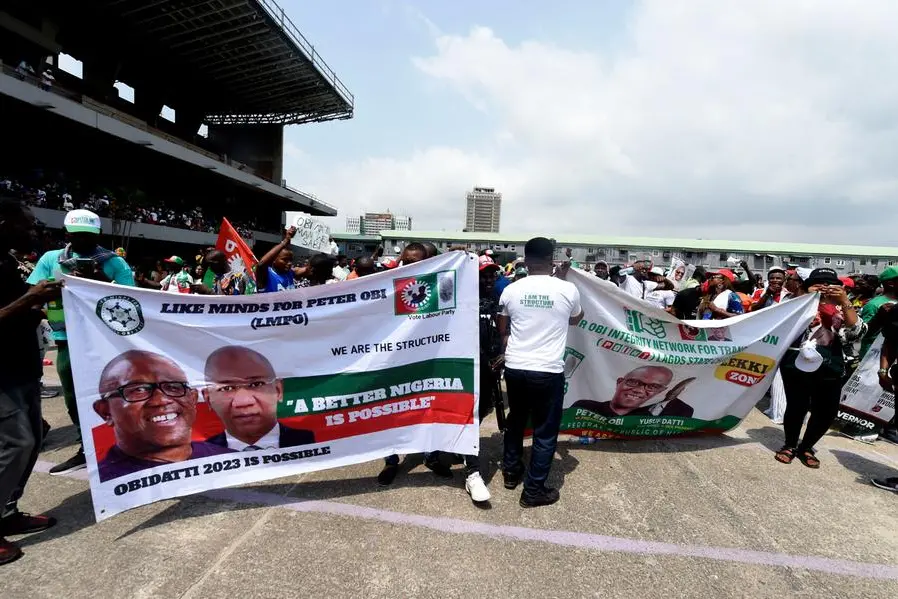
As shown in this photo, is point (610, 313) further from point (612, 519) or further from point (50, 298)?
point (50, 298)

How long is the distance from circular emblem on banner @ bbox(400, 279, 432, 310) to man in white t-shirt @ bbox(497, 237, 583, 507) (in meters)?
0.58

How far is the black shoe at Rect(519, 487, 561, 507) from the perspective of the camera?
307 centimetres

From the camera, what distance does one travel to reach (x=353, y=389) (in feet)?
10.6

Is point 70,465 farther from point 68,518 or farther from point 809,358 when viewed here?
point 809,358

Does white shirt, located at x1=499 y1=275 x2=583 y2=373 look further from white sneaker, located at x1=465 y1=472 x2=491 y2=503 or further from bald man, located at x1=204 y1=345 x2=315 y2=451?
bald man, located at x1=204 y1=345 x2=315 y2=451

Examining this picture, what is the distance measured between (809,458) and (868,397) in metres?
1.36

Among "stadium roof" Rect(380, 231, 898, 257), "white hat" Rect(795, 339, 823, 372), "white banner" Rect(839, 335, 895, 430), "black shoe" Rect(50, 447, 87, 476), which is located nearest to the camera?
"black shoe" Rect(50, 447, 87, 476)

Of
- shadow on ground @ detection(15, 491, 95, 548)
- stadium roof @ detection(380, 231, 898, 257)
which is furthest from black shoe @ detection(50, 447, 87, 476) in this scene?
stadium roof @ detection(380, 231, 898, 257)

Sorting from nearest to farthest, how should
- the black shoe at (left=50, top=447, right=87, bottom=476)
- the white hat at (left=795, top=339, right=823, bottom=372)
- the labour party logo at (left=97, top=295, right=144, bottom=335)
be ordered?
the labour party logo at (left=97, top=295, right=144, bottom=335) < the black shoe at (left=50, top=447, right=87, bottom=476) < the white hat at (left=795, top=339, right=823, bottom=372)

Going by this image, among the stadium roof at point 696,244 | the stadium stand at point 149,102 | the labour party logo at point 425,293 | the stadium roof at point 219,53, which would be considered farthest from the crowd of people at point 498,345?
the stadium roof at point 696,244

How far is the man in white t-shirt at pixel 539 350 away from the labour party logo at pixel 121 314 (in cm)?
245

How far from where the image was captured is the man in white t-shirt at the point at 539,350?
10.0 ft

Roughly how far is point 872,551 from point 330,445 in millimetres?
3551

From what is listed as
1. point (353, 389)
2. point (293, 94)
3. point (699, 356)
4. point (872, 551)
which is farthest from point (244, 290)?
point (293, 94)
